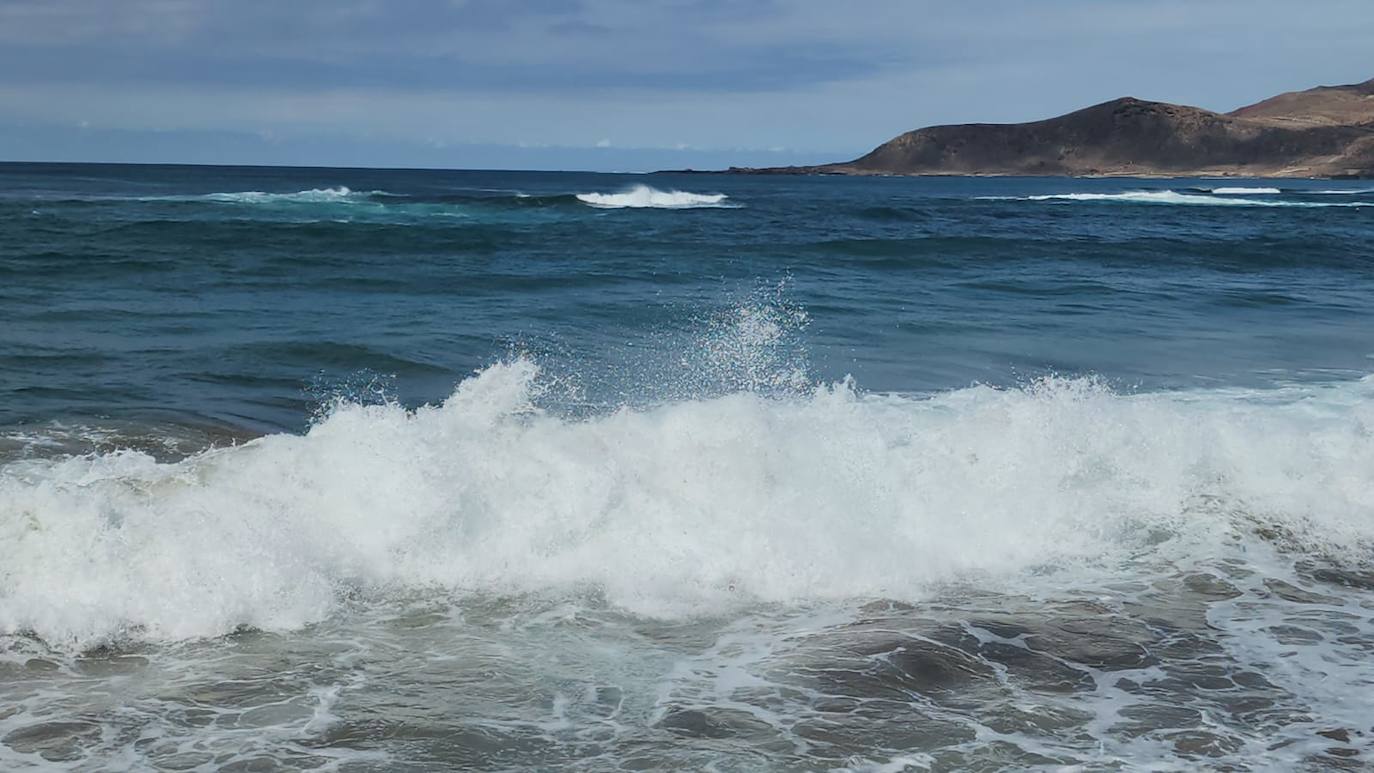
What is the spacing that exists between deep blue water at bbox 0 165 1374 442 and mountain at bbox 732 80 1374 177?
11452 cm

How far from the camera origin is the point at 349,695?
5184 mm

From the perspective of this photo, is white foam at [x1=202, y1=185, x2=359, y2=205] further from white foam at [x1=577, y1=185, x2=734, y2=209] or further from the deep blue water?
white foam at [x1=577, y1=185, x2=734, y2=209]

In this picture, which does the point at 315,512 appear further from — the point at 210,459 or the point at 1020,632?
the point at 1020,632

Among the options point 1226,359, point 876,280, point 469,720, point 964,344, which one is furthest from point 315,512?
→ point 876,280

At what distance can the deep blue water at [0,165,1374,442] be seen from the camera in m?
12.1

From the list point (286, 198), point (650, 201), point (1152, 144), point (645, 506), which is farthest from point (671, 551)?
point (1152, 144)

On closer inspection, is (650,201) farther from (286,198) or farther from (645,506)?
(645,506)

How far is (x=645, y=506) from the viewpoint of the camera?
24.8 feet

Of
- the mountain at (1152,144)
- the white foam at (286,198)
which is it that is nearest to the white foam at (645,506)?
the white foam at (286,198)

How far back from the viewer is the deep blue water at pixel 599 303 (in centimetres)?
1209

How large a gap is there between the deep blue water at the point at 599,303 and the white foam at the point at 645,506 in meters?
2.52

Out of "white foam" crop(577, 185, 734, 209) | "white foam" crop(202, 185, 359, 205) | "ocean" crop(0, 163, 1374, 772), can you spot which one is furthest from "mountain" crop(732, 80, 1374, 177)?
"ocean" crop(0, 163, 1374, 772)

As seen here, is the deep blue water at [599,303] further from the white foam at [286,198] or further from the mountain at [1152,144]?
the mountain at [1152,144]

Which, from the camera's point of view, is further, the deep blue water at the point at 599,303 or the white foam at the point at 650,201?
the white foam at the point at 650,201
